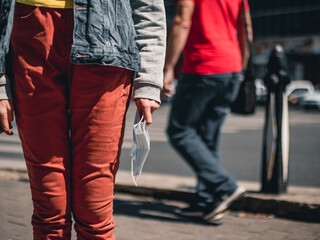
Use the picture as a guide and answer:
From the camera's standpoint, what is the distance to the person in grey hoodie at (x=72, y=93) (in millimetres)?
1744

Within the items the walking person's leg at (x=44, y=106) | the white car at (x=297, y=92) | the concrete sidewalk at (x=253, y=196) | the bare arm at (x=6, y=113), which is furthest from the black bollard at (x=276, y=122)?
the white car at (x=297, y=92)

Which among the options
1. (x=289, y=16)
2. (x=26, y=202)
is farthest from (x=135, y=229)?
(x=289, y=16)

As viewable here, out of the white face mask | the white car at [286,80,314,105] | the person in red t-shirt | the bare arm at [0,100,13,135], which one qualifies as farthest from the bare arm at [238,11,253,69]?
the white car at [286,80,314,105]

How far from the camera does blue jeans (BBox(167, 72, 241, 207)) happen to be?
326 cm

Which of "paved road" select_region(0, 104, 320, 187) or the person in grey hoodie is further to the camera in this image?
"paved road" select_region(0, 104, 320, 187)

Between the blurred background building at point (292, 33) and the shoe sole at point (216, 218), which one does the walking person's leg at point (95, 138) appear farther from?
the blurred background building at point (292, 33)

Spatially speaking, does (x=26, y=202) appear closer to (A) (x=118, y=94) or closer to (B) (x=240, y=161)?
(A) (x=118, y=94)

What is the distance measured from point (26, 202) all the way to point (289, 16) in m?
39.3

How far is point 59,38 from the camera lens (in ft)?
5.76

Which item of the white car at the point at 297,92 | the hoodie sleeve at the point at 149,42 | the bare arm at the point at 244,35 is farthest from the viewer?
the white car at the point at 297,92

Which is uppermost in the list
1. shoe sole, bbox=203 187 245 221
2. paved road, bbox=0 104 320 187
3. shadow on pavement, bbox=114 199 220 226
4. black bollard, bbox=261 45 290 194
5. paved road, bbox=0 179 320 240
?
black bollard, bbox=261 45 290 194

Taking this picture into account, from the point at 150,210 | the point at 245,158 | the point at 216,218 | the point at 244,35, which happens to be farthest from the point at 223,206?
the point at 245,158

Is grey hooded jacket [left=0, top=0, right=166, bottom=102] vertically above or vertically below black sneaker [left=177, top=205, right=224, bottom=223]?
above

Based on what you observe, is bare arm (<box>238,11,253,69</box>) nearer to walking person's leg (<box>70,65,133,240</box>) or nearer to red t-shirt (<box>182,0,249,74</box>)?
red t-shirt (<box>182,0,249,74</box>)
